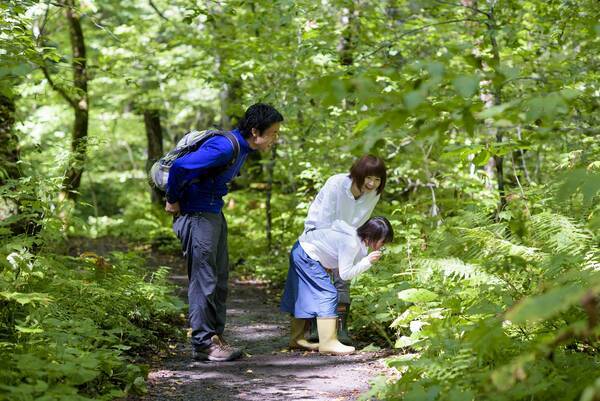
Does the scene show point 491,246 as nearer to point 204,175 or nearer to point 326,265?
point 326,265

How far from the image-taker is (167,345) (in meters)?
6.23

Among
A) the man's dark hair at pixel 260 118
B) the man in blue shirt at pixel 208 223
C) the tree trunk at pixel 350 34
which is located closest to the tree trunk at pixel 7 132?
the man in blue shirt at pixel 208 223

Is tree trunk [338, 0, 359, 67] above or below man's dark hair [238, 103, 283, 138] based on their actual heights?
above

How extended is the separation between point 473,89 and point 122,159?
23340 mm

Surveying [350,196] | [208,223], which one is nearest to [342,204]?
[350,196]

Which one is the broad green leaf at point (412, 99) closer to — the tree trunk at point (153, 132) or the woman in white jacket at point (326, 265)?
the woman in white jacket at point (326, 265)

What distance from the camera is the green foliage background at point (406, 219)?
2818 mm

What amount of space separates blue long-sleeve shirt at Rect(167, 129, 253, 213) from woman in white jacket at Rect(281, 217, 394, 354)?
989 millimetres

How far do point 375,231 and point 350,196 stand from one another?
406mm

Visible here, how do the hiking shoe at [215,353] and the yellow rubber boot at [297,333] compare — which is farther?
the yellow rubber boot at [297,333]

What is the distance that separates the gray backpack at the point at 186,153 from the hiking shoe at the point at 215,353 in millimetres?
1411

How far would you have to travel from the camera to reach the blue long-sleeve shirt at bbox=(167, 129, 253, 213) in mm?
5434

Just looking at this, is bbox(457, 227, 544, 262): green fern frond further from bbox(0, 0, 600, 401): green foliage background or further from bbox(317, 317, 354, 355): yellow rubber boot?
bbox(317, 317, 354, 355): yellow rubber boot

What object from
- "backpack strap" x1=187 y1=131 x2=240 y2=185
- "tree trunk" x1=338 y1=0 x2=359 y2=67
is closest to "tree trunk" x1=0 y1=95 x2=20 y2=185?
"backpack strap" x1=187 y1=131 x2=240 y2=185
